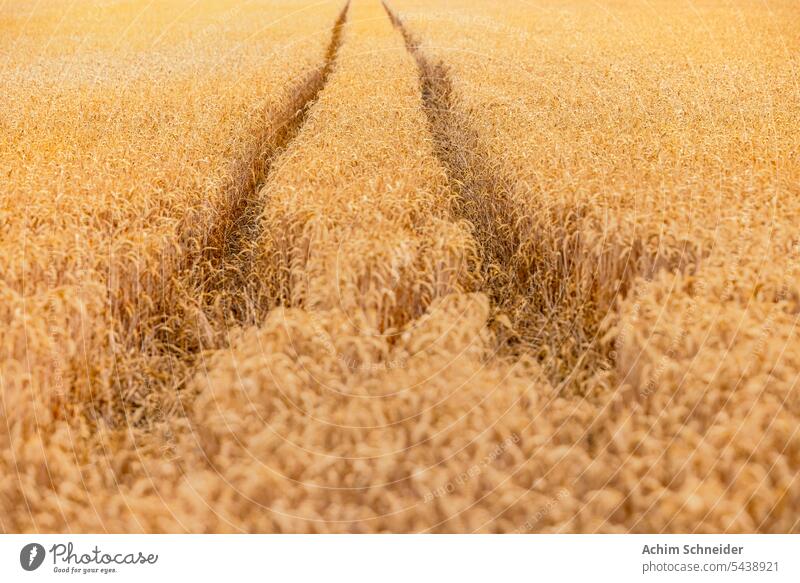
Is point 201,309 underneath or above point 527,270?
above

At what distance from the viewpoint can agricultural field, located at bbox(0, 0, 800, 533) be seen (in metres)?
3.54

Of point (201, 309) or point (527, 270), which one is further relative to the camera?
point (527, 270)

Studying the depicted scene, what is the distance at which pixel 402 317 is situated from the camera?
5.39 m

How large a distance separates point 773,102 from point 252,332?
28.6 feet
